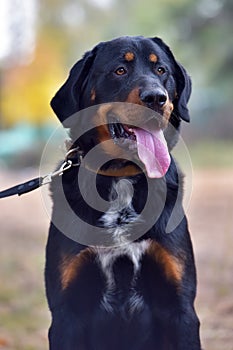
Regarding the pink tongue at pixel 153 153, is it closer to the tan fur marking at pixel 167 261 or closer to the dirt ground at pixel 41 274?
the tan fur marking at pixel 167 261

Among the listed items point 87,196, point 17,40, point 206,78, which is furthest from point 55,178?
point 17,40

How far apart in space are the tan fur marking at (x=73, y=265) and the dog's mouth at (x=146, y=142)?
52cm

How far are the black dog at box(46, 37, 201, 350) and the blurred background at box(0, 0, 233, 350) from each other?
1289mm

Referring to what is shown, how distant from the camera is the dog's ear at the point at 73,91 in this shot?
13.3ft

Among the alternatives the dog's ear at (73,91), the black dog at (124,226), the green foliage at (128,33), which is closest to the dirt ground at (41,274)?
the black dog at (124,226)

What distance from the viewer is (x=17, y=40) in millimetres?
36469

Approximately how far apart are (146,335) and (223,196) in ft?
38.4

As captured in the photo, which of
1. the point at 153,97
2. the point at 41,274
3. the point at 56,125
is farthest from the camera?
the point at 56,125

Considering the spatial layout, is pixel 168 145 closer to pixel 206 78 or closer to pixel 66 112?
pixel 66 112

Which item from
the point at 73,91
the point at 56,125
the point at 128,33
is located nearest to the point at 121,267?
the point at 73,91

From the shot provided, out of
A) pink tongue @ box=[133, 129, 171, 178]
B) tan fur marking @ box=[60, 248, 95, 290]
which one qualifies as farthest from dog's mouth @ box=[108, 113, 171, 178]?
tan fur marking @ box=[60, 248, 95, 290]

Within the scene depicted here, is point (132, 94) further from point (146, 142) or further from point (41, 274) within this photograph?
point (41, 274)

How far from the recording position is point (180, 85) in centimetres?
421

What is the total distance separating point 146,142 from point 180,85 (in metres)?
0.53
